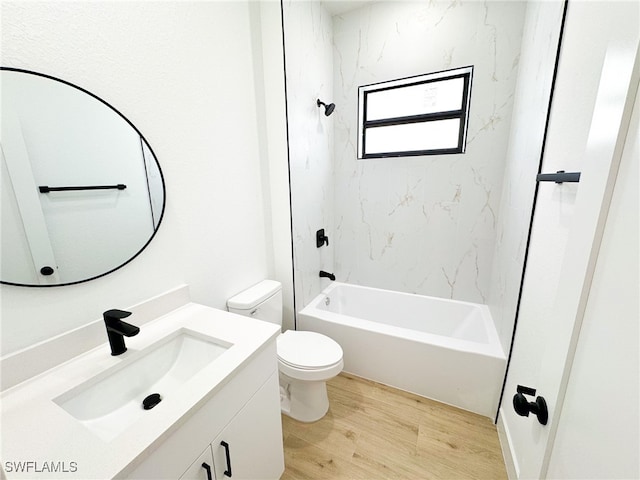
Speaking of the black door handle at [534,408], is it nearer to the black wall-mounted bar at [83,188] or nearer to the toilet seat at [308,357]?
the toilet seat at [308,357]

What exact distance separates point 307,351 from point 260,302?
423mm

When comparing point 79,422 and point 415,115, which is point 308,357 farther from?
point 415,115

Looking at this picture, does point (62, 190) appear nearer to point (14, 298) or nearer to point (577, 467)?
point (14, 298)

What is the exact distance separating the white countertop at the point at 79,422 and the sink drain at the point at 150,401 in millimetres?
164

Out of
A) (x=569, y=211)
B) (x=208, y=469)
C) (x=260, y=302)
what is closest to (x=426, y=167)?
(x=569, y=211)

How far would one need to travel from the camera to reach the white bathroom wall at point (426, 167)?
1865mm

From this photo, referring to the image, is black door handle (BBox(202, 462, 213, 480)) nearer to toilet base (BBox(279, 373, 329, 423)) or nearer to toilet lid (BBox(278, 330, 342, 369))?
toilet lid (BBox(278, 330, 342, 369))

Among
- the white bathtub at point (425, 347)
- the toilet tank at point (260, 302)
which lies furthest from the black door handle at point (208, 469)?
the white bathtub at point (425, 347)

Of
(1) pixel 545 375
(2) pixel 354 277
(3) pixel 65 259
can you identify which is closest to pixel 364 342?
(2) pixel 354 277

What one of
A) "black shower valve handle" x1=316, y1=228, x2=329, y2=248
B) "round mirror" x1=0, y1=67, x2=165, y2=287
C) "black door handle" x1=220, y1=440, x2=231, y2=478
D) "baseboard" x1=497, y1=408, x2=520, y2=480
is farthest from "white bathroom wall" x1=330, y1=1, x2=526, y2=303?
"black door handle" x1=220, y1=440, x2=231, y2=478

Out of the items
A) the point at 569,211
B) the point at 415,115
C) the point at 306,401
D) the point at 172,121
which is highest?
the point at 415,115

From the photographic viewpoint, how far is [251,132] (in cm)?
161

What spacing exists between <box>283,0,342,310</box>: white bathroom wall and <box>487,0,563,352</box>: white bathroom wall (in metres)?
1.39

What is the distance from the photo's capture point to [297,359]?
150cm
